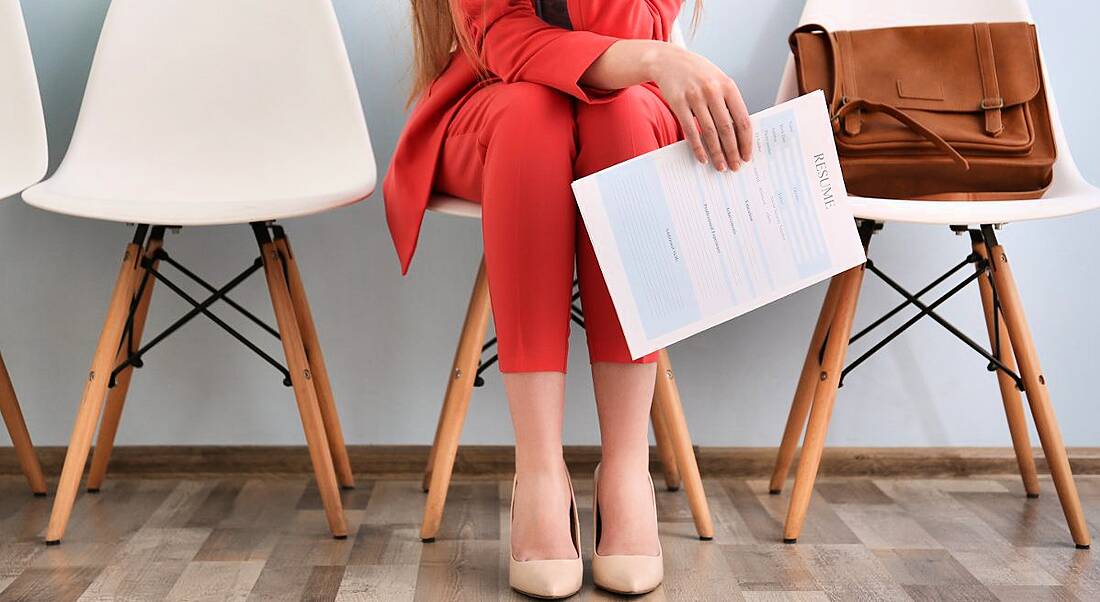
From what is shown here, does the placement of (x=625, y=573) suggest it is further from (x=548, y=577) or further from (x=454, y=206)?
(x=454, y=206)

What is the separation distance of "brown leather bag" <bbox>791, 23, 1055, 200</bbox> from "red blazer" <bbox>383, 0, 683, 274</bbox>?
0.85ft

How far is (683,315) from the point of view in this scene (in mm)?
1074

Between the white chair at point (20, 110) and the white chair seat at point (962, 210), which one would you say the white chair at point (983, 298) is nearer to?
the white chair seat at point (962, 210)

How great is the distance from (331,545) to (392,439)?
37cm

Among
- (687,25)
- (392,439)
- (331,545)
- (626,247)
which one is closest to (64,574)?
(331,545)

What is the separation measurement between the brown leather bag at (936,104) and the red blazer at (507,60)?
26 cm

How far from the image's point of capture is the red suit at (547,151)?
1.08 metres

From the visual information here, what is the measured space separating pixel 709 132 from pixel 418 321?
29.6 inches

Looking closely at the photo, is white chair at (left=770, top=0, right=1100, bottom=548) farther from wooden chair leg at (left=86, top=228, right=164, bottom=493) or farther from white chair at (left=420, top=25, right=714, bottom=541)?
wooden chair leg at (left=86, top=228, right=164, bottom=493)

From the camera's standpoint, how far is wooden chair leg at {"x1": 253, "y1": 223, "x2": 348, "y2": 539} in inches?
52.9

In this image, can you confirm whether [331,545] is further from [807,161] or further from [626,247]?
[807,161]

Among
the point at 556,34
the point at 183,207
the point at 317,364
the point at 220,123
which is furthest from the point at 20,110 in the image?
the point at 556,34

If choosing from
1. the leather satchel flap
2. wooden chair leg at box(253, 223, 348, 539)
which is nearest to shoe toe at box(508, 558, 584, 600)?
wooden chair leg at box(253, 223, 348, 539)

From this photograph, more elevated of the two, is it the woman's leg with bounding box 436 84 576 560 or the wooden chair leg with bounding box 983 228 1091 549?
the woman's leg with bounding box 436 84 576 560
